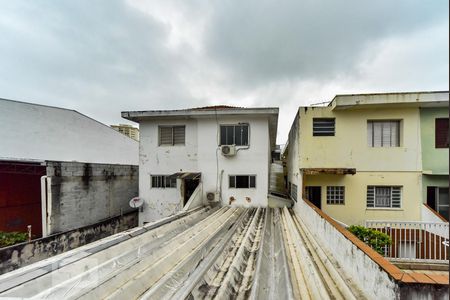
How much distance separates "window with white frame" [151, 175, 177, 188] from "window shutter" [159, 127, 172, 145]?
1.61m

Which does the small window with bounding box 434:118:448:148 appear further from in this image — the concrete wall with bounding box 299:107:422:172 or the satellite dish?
the satellite dish

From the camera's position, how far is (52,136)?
11.9 meters

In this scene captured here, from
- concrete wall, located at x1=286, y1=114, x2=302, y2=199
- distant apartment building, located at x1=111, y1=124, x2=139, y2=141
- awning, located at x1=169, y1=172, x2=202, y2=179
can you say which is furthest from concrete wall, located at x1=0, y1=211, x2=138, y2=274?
distant apartment building, located at x1=111, y1=124, x2=139, y2=141

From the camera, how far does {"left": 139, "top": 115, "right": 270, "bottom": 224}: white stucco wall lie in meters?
8.98

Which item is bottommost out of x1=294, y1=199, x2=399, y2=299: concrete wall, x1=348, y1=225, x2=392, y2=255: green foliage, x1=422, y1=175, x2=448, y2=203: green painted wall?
x1=348, y1=225, x2=392, y2=255: green foliage

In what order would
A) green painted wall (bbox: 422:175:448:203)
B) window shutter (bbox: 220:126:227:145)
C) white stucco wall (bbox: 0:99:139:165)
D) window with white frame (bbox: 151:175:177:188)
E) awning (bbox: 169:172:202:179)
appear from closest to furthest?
green painted wall (bbox: 422:175:448:203)
awning (bbox: 169:172:202:179)
window shutter (bbox: 220:126:227:145)
window with white frame (bbox: 151:175:177:188)
white stucco wall (bbox: 0:99:139:165)

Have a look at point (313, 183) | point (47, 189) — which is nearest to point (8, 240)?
point (47, 189)

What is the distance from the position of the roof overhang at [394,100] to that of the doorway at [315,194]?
339 cm

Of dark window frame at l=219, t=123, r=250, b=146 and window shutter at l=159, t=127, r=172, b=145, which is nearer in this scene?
dark window frame at l=219, t=123, r=250, b=146

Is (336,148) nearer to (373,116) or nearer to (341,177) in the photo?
(341,177)

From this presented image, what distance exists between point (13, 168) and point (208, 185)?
27.3ft

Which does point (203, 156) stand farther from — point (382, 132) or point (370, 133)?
point (382, 132)

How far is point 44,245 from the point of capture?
6680 millimetres

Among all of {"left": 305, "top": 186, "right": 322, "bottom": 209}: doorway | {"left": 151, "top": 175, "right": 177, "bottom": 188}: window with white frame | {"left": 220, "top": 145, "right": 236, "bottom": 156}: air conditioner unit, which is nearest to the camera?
{"left": 305, "top": 186, "right": 322, "bottom": 209}: doorway
